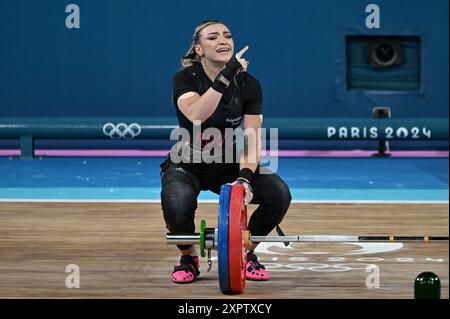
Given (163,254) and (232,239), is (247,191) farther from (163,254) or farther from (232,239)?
(163,254)

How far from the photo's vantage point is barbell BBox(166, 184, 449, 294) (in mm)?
4461

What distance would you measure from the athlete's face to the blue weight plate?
2.45ft

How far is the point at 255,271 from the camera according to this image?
5.10 metres

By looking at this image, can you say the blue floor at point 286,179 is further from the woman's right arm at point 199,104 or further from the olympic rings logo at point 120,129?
the woman's right arm at point 199,104

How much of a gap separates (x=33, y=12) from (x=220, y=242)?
26.5 feet

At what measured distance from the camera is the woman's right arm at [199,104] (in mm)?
4883

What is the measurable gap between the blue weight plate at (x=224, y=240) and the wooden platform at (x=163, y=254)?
0.13m

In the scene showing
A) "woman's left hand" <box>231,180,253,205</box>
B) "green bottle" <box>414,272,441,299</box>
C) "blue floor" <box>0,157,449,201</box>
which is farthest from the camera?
"blue floor" <box>0,157,449,201</box>

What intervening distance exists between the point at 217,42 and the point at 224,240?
3.55ft

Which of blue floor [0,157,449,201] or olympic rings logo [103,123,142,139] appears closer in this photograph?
blue floor [0,157,449,201]

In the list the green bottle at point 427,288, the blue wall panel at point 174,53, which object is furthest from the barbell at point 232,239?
the blue wall panel at point 174,53

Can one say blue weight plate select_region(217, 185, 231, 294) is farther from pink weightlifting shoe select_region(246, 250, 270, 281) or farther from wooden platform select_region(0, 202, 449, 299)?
pink weightlifting shoe select_region(246, 250, 270, 281)

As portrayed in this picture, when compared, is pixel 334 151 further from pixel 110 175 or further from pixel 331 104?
pixel 110 175

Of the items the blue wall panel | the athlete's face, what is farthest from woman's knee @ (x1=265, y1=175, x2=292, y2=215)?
the blue wall panel
